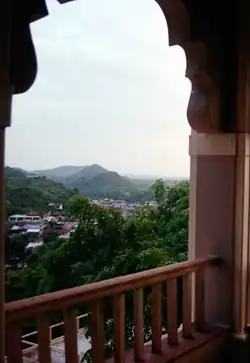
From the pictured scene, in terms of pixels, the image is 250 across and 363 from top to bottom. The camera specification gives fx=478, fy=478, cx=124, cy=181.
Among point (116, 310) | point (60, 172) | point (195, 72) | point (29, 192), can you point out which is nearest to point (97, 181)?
point (60, 172)

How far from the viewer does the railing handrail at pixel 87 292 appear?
196 cm

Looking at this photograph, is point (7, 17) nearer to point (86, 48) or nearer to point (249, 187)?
point (249, 187)

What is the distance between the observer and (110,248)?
5.67 metres

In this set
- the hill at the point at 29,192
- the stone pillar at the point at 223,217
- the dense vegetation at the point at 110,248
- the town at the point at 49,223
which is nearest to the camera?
the stone pillar at the point at 223,217

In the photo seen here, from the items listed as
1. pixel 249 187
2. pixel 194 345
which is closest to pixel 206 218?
pixel 249 187

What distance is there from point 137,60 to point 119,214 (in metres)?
2.08

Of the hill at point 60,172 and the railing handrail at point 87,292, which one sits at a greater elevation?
the hill at point 60,172

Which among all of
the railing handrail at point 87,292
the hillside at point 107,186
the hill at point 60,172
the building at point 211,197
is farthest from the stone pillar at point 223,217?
the hillside at point 107,186

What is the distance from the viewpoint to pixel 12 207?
3619mm

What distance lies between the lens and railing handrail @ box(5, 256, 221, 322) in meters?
1.96

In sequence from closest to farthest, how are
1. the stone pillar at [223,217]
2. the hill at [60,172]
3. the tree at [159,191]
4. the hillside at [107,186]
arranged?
the stone pillar at [223,217]
the hill at [60,172]
the hillside at [107,186]
the tree at [159,191]

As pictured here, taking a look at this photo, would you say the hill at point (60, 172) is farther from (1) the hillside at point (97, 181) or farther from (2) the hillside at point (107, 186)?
(2) the hillside at point (107, 186)

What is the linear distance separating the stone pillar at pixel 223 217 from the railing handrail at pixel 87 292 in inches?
9.1

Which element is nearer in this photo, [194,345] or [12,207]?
[194,345]
